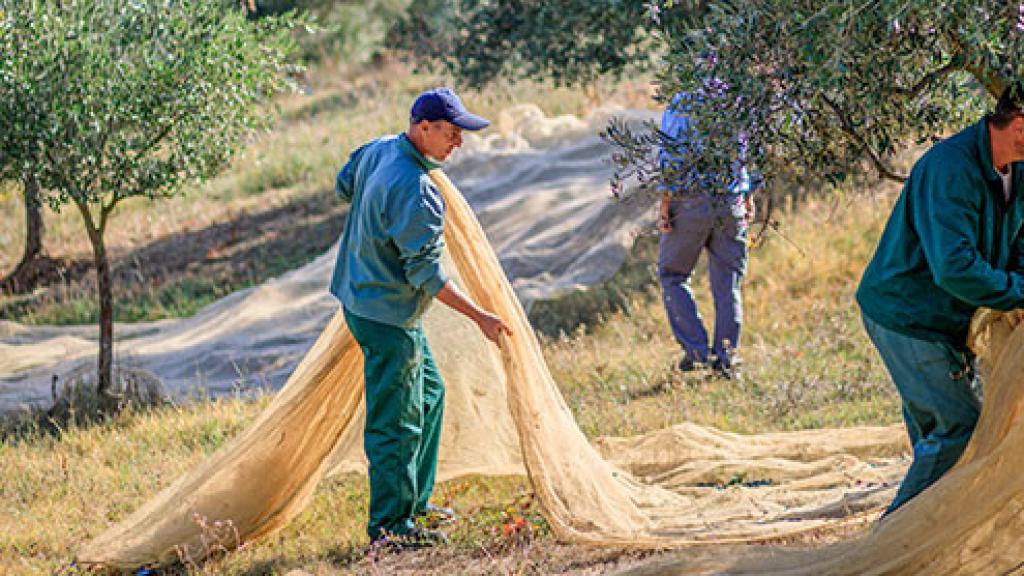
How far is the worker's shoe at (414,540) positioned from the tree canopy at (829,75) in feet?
6.61

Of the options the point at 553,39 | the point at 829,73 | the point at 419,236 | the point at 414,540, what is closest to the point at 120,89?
the point at 553,39

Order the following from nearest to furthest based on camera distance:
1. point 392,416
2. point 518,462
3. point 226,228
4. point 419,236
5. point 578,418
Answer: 1. point 419,236
2. point 392,416
3. point 518,462
4. point 578,418
5. point 226,228

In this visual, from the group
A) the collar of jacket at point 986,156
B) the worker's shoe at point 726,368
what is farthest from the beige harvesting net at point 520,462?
the worker's shoe at point 726,368

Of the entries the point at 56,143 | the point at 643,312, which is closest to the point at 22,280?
the point at 56,143

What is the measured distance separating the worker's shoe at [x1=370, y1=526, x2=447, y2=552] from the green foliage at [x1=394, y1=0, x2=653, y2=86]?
5667 millimetres

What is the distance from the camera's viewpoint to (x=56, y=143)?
9180 mm

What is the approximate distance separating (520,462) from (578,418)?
1233 mm

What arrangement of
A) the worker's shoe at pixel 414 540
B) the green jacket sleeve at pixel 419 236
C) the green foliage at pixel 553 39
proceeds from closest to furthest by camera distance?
the green jacket sleeve at pixel 419 236 → the worker's shoe at pixel 414 540 → the green foliage at pixel 553 39

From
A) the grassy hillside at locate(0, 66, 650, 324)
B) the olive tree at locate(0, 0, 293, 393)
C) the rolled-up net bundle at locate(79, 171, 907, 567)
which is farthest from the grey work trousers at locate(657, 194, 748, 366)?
the grassy hillside at locate(0, 66, 650, 324)

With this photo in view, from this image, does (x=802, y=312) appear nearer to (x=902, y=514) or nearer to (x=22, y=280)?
(x=902, y=514)

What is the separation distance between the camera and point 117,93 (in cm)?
923

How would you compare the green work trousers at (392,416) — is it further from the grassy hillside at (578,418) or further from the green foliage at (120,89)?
the green foliage at (120,89)

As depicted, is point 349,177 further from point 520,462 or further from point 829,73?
point 829,73

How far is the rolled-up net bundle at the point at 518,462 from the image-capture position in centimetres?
588
